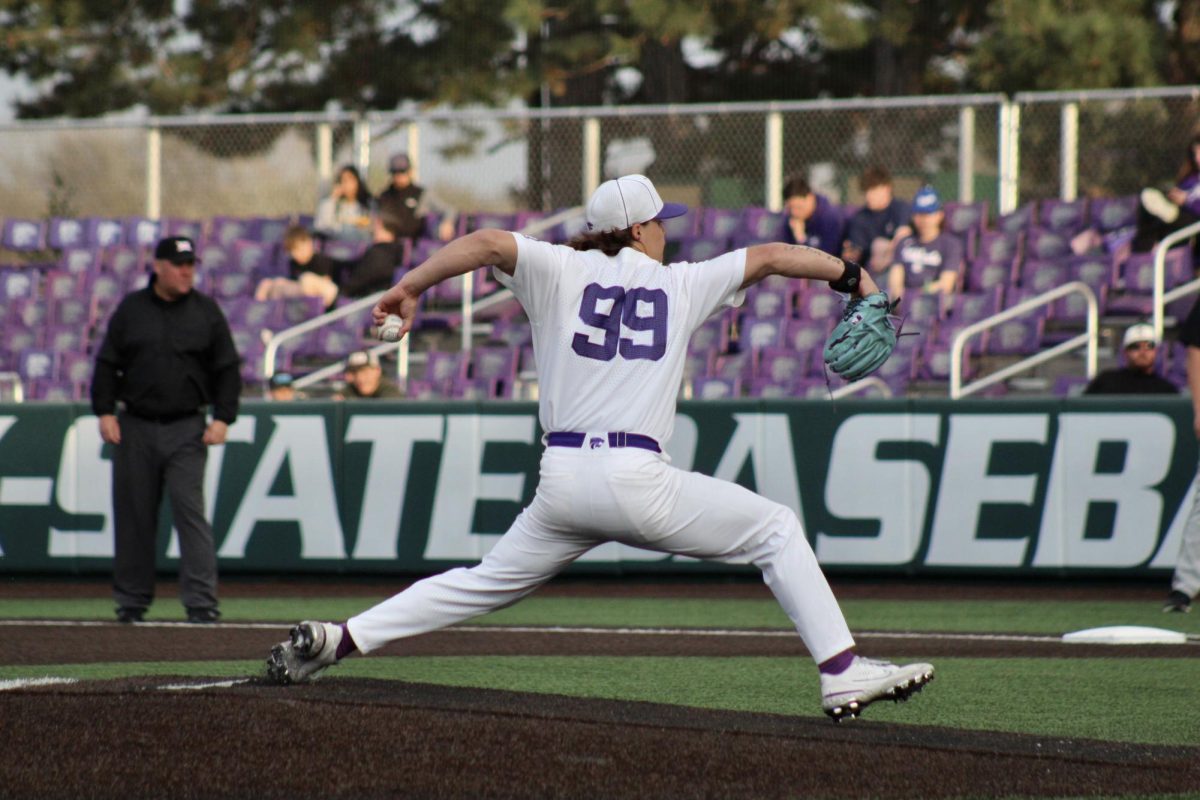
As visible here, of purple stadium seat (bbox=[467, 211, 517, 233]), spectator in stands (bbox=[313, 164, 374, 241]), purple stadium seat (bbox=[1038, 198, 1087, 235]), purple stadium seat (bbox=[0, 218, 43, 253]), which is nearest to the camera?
purple stadium seat (bbox=[1038, 198, 1087, 235])

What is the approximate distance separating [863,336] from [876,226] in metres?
9.79

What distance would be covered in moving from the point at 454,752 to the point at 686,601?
6.60m

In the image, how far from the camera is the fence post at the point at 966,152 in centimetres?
1652

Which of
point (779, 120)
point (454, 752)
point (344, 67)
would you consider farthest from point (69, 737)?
point (344, 67)

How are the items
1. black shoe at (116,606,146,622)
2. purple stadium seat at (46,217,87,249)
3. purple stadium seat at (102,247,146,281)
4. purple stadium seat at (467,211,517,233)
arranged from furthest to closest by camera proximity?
purple stadium seat at (46,217,87,249) → purple stadium seat at (102,247,146,281) → purple stadium seat at (467,211,517,233) → black shoe at (116,606,146,622)

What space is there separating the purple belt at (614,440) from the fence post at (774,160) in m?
11.9

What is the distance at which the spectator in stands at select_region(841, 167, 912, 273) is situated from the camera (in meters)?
15.6

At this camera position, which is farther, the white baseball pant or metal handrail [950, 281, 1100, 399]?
metal handrail [950, 281, 1100, 399]

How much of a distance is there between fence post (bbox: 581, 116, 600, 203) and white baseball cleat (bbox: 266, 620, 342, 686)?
38.3ft

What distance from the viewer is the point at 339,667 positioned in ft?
25.9

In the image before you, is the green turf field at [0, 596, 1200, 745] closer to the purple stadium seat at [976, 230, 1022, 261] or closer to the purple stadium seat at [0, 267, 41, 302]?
the purple stadium seat at [976, 230, 1022, 261]

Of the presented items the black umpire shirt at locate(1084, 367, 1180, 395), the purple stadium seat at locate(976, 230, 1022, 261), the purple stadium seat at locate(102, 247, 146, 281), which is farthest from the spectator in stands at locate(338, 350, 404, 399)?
the purple stadium seat at locate(102, 247, 146, 281)

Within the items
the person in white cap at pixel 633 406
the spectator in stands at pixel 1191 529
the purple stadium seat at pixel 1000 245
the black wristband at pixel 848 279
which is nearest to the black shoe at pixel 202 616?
the person in white cap at pixel 633 406

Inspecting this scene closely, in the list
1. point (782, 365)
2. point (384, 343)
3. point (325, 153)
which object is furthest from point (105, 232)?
point (782, 365)
